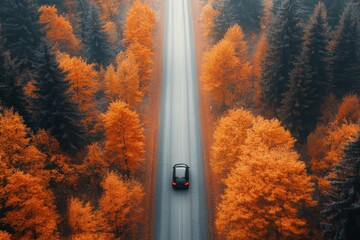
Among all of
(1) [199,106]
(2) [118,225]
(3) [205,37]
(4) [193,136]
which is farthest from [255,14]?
(2) [118,225]

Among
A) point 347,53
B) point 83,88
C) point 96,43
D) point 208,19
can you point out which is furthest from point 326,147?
point 96,43

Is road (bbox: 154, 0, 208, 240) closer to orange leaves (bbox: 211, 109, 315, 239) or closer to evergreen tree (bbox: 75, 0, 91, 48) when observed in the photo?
orange leaves (bbox: 211, 109, 315, 239)

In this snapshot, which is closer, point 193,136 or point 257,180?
point 257,180

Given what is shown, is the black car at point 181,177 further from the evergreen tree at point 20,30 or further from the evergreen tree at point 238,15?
the evergreen tree at point 238,15

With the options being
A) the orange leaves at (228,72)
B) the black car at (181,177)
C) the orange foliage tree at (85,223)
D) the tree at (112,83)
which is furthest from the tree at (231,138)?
the tree at (112,83)

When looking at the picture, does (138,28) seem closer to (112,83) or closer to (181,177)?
(112,83)

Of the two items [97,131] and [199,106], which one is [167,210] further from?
[199,106]
